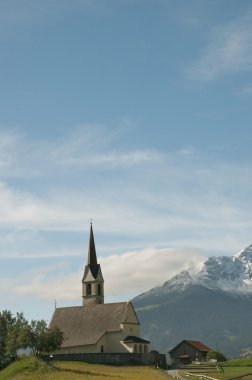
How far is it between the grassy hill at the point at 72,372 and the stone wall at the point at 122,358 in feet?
13.8

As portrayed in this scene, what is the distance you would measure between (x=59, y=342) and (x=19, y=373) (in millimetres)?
12364

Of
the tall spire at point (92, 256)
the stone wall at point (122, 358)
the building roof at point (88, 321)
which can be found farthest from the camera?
the tall spire at point (92, 256)

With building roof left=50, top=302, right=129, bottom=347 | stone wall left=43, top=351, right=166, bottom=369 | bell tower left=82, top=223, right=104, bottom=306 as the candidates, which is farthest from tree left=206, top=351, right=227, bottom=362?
bell tower left=82, top=223, right=104, bottom=306

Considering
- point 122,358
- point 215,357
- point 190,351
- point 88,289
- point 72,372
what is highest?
point 88,289

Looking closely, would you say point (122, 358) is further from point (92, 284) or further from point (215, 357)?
point (92, 284)

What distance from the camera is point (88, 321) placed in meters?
125

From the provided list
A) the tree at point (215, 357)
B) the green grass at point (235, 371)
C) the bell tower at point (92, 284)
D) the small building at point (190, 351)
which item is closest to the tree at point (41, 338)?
the green grass at point (235, 371)

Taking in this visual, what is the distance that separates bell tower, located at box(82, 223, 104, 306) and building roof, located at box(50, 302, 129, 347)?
4.87m

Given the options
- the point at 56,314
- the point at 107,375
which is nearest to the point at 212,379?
the point at 107,375

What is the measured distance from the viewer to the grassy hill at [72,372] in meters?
82.4

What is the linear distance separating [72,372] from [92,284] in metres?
47.1

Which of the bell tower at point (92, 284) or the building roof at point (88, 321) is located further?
the bell tower at point (92, 284)

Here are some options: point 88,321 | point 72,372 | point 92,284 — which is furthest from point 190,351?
point 72,372

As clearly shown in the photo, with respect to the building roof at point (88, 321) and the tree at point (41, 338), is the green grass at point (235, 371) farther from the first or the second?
the building roof at point (88, 321)
